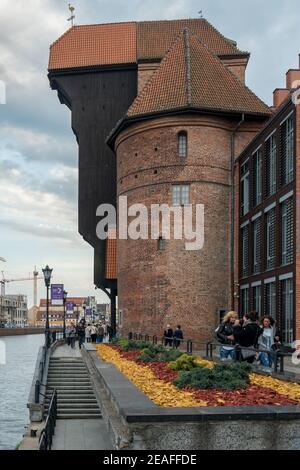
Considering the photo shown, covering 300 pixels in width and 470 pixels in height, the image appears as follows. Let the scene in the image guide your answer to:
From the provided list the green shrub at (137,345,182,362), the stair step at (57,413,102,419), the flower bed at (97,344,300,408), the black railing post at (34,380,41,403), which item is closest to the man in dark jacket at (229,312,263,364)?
the flower bed at (97,344,300,408)

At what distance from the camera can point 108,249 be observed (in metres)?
46.3

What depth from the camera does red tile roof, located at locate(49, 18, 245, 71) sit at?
47.2 meters

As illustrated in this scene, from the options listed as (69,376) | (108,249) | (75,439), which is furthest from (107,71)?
(75,439)

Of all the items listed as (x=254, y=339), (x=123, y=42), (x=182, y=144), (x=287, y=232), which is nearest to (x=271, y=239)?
(x=287, y=232)

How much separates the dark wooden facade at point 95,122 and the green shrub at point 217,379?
111ft

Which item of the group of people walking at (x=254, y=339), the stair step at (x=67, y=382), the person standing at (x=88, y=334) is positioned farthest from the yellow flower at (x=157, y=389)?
the person standing at (x=88, y=334)

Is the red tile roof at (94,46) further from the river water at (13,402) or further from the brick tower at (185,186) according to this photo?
the river water at (13,402)

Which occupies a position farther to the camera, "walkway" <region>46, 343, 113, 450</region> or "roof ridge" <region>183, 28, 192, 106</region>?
"roof ridge" <region>183, 28, 192, 106</region>

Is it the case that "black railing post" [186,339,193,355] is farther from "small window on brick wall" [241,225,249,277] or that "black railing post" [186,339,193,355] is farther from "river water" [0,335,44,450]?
"small window on brick wall" [241,225,249,277]

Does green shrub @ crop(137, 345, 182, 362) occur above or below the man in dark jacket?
below

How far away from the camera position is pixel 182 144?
37.8 metres

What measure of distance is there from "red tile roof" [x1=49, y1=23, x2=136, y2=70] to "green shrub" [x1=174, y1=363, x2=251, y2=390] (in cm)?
3667

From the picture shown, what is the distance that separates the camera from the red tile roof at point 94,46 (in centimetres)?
4716

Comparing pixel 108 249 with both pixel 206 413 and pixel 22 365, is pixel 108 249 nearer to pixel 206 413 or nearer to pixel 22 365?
pixel 22 365
